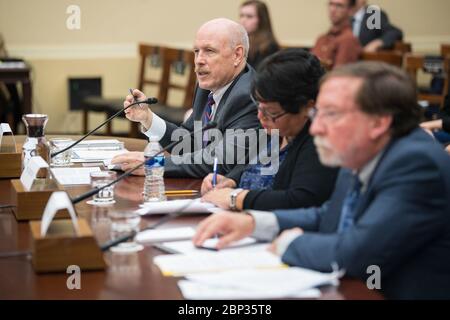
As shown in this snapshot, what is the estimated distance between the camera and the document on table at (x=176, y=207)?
7.59 ft

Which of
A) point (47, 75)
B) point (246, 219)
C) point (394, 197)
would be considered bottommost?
point (47, 75)

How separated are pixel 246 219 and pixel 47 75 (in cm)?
565

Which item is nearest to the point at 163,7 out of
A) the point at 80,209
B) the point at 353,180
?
the point at 80,209

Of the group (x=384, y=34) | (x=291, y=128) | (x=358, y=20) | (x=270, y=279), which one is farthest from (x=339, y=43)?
(x=270, y=279)

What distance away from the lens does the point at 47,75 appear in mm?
7301

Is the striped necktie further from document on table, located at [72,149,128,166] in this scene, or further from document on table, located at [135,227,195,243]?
document on table, located at [135,227,195,243]

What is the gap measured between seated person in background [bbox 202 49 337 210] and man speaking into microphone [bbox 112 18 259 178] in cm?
59

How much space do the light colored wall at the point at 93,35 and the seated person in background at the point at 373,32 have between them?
2.14ft

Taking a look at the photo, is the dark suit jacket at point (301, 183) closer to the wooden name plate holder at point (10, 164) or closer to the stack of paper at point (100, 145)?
the wooden name plate holder at point (10, 164)

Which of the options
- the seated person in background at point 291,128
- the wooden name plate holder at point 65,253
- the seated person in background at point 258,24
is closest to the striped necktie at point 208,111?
the seated person in background at point 291,128

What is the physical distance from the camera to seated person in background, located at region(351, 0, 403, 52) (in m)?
7.73
